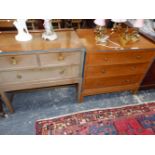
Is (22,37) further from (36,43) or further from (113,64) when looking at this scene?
(113,64)

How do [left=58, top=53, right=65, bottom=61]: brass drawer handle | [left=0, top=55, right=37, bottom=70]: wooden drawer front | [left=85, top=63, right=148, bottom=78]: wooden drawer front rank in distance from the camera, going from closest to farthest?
[left=0, top=55, right=37, bottom=70]: wooden drawer front → [left=58, top=53, right=65, bottom=61]: brass drawer handle → [left=85, top=63, right=148, bottom=78]: wooden drawer front

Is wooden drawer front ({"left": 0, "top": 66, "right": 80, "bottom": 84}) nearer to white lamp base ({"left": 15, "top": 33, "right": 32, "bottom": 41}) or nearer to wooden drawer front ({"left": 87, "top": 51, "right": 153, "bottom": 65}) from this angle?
wooden drawer front ({"left": 87, "top": 51, "right": 153, "bottom": 65})

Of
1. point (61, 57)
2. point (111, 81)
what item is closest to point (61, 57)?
point (61, 57)

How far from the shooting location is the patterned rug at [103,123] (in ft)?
4.91

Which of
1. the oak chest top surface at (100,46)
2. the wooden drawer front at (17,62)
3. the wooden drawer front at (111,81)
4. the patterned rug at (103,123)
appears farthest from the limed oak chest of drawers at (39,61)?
the patterned rug at (103,123)

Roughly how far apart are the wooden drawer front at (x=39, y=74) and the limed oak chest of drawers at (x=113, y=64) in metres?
0.17

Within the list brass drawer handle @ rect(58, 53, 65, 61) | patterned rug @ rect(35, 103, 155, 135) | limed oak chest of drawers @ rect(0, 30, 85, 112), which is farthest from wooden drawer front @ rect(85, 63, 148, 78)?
patterned rug @ rect(35, 103, 155, 135)

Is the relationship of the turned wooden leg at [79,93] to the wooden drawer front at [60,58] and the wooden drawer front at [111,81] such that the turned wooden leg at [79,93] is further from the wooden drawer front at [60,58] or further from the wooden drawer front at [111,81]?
the wooden drawer front at [60,58]

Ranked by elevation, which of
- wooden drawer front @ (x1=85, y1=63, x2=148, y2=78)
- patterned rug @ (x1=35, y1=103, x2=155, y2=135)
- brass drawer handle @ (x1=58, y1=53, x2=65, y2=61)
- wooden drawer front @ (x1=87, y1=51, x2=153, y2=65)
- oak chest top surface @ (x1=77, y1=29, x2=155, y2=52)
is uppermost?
oak chest top surface @ (x1=77, y1=29, x2=155, y2=52)

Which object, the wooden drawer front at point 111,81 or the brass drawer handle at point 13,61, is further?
the wooden drawer front at point 111,81

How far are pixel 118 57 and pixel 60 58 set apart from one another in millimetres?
626

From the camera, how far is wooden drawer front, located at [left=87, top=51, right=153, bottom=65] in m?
1.34

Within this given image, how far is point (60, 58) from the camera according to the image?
1.25 m

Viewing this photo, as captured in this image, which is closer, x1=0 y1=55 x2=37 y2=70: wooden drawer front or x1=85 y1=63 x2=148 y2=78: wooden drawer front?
x1=0 y1=55 x2=37 y2=70: wooden drawer front
